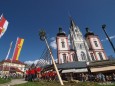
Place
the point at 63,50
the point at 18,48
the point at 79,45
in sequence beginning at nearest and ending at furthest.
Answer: the point at 18,48 < the point at 63,50 < the point at 79,45

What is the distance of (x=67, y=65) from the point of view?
39469 mm

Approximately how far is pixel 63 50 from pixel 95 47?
1455 cm

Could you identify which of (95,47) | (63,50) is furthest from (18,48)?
(95,47)

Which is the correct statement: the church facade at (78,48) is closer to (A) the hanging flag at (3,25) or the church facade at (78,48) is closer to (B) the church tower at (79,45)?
(B) the church tower at (79,45)

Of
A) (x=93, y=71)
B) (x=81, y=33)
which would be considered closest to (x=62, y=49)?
(x=81, y=33)

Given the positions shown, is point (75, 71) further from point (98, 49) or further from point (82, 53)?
point (98, 49)

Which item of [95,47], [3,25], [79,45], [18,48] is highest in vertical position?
[79,45]

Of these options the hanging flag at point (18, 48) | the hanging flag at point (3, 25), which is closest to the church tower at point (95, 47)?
the hanging flag at point (18, 48)

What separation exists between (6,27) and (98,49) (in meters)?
43.4

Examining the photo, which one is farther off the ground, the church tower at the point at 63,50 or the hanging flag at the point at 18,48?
the church tower at the point at 63,50

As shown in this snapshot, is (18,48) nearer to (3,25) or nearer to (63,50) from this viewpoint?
(3,25)

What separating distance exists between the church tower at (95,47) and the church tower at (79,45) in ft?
9.74

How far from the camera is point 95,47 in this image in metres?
58.6

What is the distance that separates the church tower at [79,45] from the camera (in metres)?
54.4
